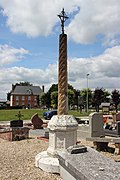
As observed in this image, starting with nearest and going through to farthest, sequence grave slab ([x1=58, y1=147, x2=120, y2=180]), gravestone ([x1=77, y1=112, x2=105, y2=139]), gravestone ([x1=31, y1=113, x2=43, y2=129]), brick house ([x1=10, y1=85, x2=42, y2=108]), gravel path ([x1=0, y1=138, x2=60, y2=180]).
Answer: grave slab ([x1=58, y1=147, x2=120, y2=180]), gravel path ([x1=0, y1=138, x2=60, y2=180]), gravestone ([x1=77, y1=112, x2=105, y2=139]), gravestone ([x1=31, y1=113, x2=43, y2=129]), brick house ([x1=10, y1=85, x2=42, y2=108])

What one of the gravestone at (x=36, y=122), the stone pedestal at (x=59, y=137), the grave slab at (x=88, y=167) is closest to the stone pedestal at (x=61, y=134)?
the stone pedestal at (x=59, y=137)

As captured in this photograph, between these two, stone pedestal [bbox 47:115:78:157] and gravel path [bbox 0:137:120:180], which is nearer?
gravel path [bbox 0:137:120:180]

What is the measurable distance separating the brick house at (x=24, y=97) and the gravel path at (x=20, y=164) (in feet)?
319

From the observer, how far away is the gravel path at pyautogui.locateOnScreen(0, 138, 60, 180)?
6.47 m

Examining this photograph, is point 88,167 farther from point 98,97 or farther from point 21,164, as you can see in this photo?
point 98,97

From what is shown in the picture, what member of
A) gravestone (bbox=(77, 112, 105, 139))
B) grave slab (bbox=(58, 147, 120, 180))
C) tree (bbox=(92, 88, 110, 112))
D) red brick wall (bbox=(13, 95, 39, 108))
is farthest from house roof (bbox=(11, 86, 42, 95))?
grave slab (bbox=(58, 147, 120, 180))

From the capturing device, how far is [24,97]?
109 meters

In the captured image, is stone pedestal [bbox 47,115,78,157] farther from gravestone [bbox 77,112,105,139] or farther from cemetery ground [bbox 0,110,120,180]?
gravestone [bbox 77,112,105,139]

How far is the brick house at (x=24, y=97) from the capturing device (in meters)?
108

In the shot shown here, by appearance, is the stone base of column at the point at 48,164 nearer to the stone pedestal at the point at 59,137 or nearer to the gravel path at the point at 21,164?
the stone pedestal at the point at 59,137

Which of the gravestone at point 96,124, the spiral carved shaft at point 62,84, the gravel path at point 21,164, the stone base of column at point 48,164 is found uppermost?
the spiral carved shaft at point 62,84

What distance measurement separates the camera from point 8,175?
657cm

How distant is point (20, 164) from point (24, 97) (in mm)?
102522

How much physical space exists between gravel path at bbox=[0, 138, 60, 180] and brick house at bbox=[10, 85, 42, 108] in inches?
3827
